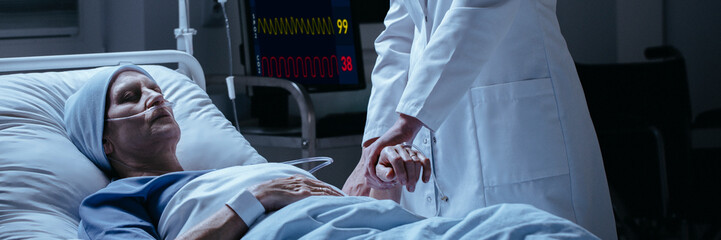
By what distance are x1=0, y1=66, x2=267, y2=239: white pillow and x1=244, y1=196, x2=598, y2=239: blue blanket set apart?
18.6 inches

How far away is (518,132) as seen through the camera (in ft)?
4.92

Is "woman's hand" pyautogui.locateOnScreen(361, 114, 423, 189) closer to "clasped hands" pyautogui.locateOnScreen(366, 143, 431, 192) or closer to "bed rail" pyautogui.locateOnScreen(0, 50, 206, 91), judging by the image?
"clasped hands" pyautogui.locateOnScreen(366, 143, 431, 192)

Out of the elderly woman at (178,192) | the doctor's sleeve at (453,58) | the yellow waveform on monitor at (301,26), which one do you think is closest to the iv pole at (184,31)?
Result: the elderly woman at (178,192)

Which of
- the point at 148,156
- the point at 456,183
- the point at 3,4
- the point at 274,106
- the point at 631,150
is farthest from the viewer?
the point at 631,150

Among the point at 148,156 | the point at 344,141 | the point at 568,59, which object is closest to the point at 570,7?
the point at 344,141

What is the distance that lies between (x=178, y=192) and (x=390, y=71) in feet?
1.66

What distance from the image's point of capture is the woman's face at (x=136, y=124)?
168cm

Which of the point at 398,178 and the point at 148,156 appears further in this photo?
the point at 148,156

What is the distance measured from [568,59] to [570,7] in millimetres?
2194

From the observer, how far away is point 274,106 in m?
2.86

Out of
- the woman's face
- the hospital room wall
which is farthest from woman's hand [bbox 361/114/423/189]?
the hospital room wall

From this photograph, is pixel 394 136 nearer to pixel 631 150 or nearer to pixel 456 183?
pixel 456 183


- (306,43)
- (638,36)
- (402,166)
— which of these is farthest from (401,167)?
(638,36)

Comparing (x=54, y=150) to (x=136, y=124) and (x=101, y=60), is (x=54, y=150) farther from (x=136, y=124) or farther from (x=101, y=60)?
(x=101, y=60)
